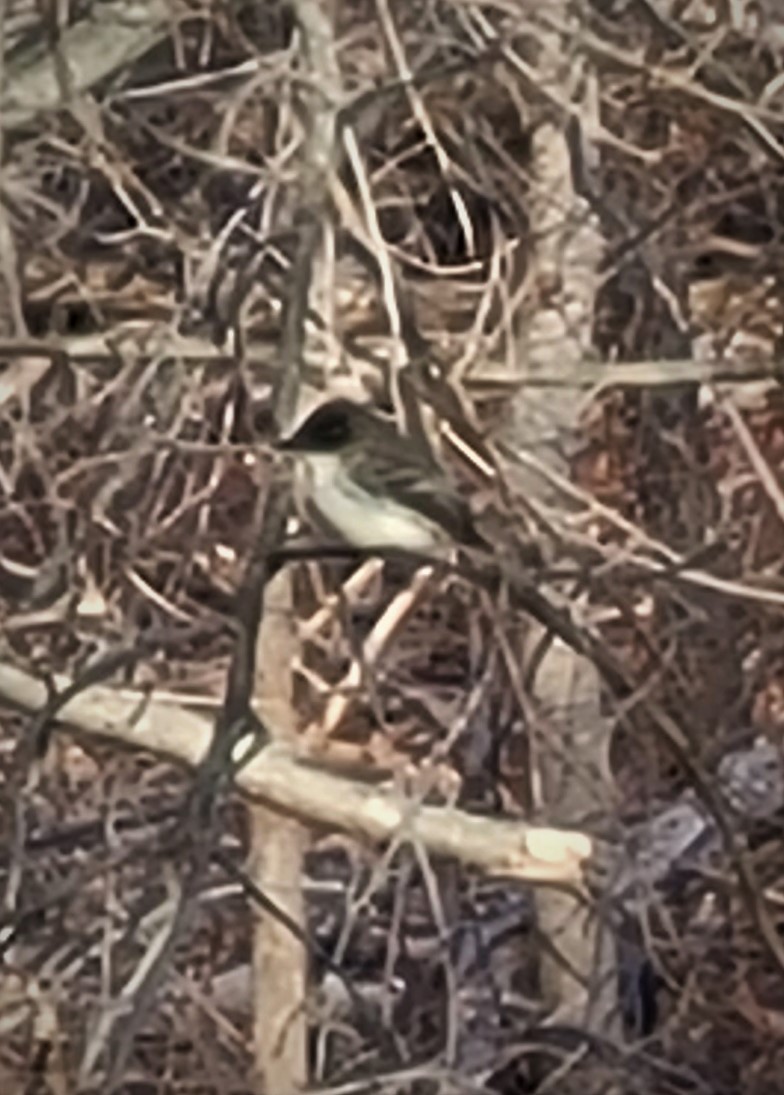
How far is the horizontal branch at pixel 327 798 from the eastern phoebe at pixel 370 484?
0.21 metres

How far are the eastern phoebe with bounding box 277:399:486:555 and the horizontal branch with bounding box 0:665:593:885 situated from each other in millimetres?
212

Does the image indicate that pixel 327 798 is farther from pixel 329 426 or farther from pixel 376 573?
pixel 329 426

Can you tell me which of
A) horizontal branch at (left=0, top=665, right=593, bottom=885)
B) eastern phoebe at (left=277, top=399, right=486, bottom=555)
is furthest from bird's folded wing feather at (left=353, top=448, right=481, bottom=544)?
horizontal branch at (left=0, top=665, right=593, bottom=885)

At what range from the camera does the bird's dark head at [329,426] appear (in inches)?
86.2

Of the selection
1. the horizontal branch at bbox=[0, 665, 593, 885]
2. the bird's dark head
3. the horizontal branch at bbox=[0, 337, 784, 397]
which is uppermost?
the horizontal branch at bbox=[0, 337, 784, 397]

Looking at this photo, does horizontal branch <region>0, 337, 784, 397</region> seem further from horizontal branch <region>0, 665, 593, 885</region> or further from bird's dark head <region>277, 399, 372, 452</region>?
horizontal branch <region>0, 665, 593, 885</region>

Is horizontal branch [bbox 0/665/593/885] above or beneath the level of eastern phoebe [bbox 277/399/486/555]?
beneath

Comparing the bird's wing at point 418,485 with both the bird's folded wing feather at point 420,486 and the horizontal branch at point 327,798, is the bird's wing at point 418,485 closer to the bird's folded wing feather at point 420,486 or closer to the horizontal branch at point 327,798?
the bird's folded wing feather at point 420,486

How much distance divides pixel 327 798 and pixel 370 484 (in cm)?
28

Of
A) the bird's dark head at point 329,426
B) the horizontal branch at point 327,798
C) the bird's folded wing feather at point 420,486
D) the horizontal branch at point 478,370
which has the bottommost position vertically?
the horizontal branch at point 327,798

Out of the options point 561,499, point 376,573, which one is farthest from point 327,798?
point 561,499

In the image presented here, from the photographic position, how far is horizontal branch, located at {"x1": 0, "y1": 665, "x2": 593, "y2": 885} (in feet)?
7.31

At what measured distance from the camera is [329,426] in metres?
2.20

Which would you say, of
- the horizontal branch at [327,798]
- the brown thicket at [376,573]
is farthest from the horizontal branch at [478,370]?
the horizontal branch at [327,798]
